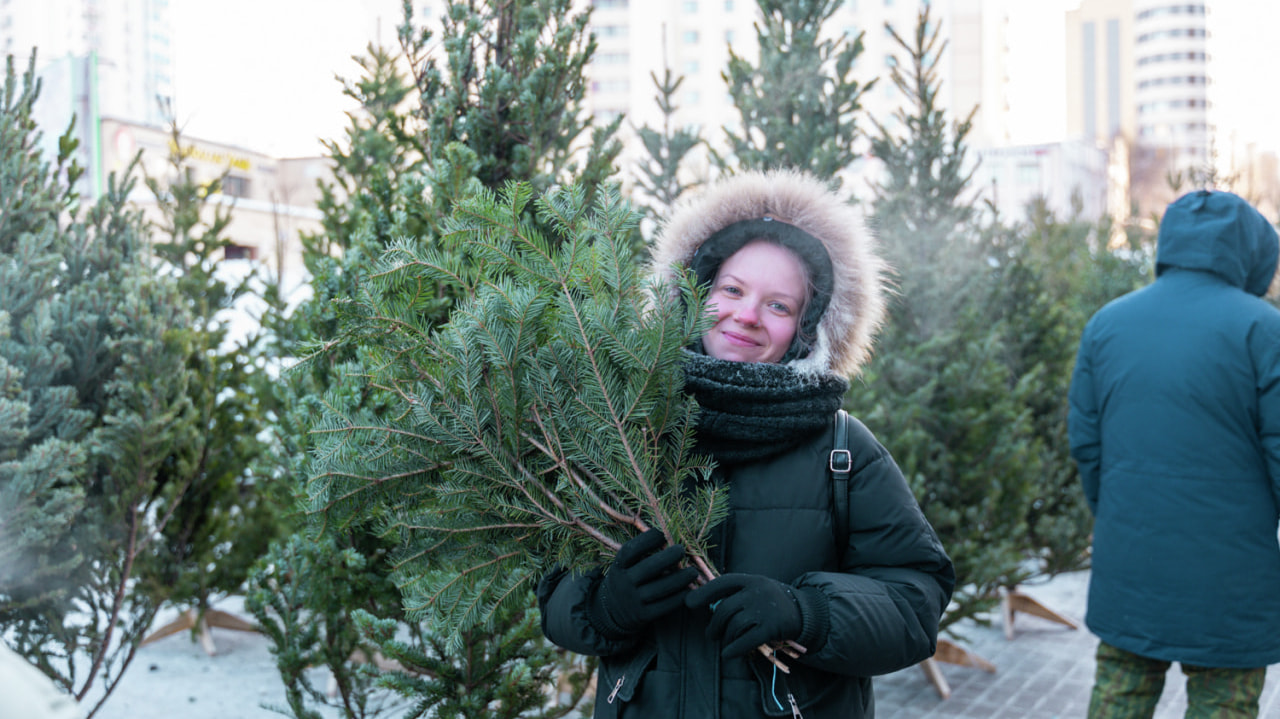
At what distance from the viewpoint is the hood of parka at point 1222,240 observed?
3.72 m

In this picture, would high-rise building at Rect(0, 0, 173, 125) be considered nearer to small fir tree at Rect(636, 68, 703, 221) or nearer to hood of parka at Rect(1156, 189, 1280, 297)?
small fir tree at Rect(636, 68, 703, 221)

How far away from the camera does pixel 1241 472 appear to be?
139 inches

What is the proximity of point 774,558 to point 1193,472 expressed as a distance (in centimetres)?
220

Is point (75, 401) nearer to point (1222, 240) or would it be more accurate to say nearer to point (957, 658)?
point (1222, 240)

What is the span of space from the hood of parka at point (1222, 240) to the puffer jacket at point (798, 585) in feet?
7.30

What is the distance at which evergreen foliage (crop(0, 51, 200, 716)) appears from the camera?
378 centimetres

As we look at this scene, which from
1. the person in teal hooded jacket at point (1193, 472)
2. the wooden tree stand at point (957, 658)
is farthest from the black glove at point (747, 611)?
the wooden tree stand at point (957, 658)

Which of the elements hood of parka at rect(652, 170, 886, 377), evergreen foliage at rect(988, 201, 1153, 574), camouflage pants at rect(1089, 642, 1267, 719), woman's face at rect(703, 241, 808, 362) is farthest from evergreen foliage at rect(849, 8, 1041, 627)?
woman's face at rect(703, 241, 808, 362)

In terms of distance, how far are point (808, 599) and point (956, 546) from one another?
360 cm

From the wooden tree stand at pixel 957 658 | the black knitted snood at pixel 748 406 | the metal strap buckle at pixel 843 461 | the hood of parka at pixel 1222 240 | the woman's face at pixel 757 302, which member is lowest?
the wooden tree stand at pixel 957 658

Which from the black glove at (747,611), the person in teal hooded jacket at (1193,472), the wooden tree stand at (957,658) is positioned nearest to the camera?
the black glove at (747,611)

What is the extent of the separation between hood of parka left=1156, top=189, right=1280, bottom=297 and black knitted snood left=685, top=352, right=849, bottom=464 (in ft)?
7.70

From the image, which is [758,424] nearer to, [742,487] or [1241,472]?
[742,487]

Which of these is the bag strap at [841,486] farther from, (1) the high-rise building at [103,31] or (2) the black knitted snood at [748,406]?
(1) the high-rise building at [103,31]
